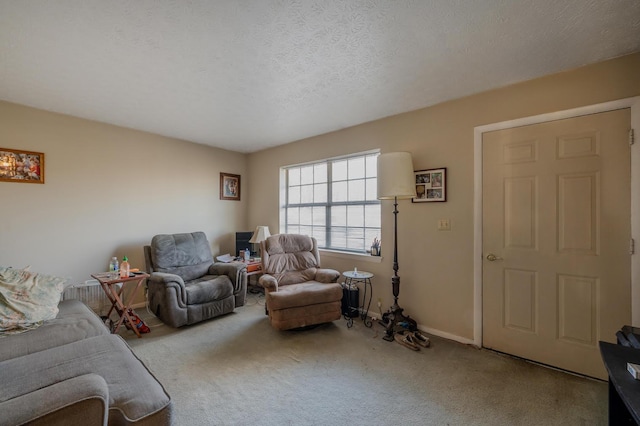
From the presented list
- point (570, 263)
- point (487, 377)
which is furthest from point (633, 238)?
point (487, 377)

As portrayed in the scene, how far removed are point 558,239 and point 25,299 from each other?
4.35 m

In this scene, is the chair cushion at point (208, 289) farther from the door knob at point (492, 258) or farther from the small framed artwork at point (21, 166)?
the door knob at point (492, 258)

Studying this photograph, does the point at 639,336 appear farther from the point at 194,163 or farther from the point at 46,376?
the point at 194,163

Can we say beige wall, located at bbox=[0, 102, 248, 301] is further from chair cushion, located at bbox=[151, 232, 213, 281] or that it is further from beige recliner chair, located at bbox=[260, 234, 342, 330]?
beige recliner chair, located at bbox=[260, 234, 342, 330]

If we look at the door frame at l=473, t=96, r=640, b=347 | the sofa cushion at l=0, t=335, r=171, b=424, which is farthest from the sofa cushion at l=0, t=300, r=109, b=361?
the door frame at l=473, t=96, r=640, b=347

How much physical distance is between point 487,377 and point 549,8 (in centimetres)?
258

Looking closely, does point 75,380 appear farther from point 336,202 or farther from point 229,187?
point 229,187

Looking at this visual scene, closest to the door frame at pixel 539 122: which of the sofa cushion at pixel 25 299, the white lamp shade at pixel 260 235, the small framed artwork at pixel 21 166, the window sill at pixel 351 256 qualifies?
the window sill at pixel 351 256

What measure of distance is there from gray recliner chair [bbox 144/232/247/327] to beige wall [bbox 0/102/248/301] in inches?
20.9

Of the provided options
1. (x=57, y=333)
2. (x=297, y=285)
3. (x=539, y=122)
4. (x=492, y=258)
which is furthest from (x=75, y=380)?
(x=539, y=122)

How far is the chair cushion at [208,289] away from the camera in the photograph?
126 inches

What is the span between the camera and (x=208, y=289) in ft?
10.9

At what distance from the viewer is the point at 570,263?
2.26 meters

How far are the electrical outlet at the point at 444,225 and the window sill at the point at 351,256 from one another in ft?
2.72
